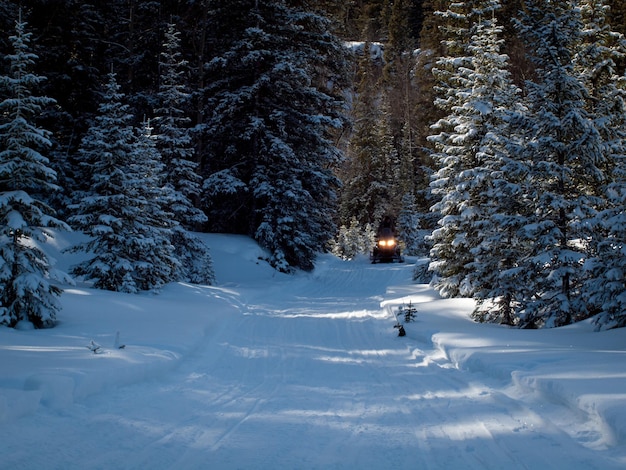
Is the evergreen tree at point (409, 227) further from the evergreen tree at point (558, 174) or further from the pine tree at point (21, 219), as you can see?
the pine tree at point (21, 219)

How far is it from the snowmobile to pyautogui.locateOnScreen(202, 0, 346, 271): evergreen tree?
7730 millimetres

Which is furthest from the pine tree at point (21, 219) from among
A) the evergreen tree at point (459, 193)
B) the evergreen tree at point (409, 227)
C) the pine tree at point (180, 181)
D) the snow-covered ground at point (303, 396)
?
the evergreen tree at point (409, 227)

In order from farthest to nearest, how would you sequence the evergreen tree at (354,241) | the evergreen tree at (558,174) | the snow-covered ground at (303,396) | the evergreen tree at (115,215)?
the evergreen tree at (354,241) < the evergreen tree at (115,215) < the evergreen tree at (558,174) < the snow-covered ground at (303,396)

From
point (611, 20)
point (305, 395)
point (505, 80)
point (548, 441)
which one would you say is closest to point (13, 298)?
point (305, 395)

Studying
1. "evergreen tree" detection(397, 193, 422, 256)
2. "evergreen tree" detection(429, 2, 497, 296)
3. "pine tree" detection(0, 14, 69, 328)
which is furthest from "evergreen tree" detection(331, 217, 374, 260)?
"pine tree" detection(0, 14, 69, 328)

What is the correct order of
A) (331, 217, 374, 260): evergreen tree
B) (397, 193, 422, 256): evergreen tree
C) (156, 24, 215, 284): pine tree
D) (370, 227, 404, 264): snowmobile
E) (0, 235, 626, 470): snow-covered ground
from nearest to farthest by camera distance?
A: 1. (0, 235, 626, 470): snow-covered ground
2. (156, 24, 215, 284): pine tree
3. (370, 227, 404, 264): snowmobile
4. (397, 193, 422, 256): evergreen tree
5. (331, 217, 374, 260): evergreen tree

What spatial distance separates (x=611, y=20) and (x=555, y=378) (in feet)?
96.8

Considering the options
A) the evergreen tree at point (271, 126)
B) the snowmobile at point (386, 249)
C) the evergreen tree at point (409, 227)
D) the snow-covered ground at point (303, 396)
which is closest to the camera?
the snow-covered ground at point (303, 396)

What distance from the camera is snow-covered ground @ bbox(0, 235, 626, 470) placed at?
390cm

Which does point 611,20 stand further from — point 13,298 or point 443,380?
point 13,298

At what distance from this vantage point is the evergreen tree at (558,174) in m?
10.5

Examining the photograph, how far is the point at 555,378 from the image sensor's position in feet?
17.9

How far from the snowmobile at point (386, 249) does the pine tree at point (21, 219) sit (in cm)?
2606

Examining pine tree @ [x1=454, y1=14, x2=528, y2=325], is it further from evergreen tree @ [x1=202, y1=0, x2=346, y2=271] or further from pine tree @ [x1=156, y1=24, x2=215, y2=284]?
pine tree @ [x1=156, y1=24, x2=215, y2=284]
